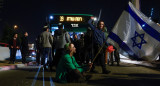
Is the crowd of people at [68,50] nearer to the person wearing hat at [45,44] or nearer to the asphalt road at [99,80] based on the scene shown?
the person wearing hat at [45,44]

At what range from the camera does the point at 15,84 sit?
584 centimetres

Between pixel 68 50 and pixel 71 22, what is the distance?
9.01 m

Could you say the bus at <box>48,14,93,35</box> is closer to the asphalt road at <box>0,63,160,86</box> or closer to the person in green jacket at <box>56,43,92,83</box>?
the asphalt road at <box>0,63,160,86</box>

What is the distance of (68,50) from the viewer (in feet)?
20.8

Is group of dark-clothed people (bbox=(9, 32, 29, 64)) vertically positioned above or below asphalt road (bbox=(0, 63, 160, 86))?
above

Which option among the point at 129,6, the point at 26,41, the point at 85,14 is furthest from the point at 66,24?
the point at 129,6

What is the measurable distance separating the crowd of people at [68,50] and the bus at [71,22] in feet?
6.66

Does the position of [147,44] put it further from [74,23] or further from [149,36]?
[74,23]

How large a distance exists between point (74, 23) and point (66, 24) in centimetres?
53

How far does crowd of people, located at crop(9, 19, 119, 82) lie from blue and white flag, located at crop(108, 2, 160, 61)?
30.4 inches

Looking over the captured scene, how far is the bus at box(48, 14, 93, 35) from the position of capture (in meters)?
15.1

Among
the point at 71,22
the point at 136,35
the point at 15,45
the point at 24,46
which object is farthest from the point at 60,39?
the point at 71,22

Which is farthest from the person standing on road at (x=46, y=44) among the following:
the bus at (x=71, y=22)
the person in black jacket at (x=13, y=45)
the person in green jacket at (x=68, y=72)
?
the bus at (x=71, y=22)

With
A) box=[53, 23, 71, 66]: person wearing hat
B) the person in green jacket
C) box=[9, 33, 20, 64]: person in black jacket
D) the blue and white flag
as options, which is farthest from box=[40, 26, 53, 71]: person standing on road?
Result: box=[9, 33, 20, 64]: person in black jacket
